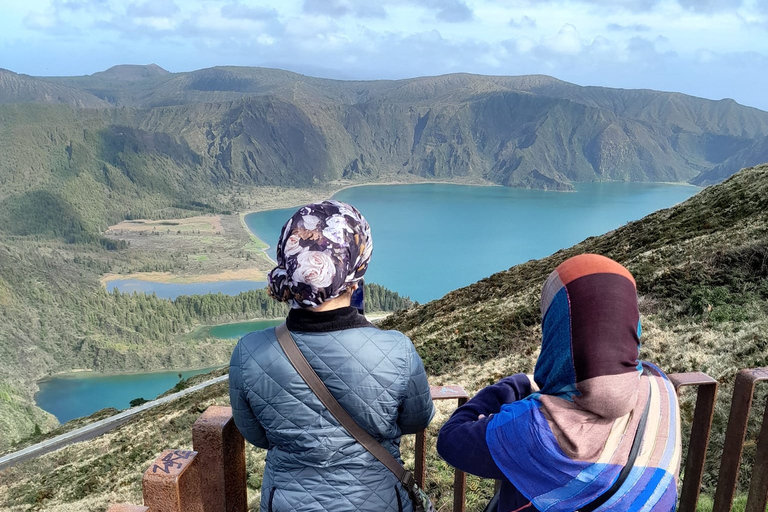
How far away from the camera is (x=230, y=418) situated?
1.95m

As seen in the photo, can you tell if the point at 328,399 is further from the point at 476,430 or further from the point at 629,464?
the point at 629,464

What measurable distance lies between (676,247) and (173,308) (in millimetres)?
112340

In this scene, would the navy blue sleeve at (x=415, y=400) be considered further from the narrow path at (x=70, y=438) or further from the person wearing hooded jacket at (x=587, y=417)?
the narrow path at (x=70, y=438)

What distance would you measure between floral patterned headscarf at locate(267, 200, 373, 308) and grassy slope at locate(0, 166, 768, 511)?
3788 millimetres

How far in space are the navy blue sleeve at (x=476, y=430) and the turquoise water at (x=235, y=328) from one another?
10706cm

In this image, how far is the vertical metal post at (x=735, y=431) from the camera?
7.72ft

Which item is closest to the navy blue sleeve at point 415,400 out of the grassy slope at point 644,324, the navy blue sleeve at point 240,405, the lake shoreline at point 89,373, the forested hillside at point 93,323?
the navy blue sleeve at point 240,405

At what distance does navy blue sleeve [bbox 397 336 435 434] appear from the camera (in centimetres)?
209

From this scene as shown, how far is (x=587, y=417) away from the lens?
1.62m

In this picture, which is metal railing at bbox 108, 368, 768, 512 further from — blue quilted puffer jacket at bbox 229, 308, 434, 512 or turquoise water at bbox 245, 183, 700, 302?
turquoise water at bbox 245, 183, 700, 302

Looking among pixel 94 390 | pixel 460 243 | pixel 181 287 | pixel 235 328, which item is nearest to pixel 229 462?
pixel 94 390

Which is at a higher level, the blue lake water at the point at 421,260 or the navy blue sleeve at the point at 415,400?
the navy blue sleeve at the point at 415,400

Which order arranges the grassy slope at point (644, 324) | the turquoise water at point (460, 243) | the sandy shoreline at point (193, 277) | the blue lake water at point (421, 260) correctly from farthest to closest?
the sandy shoreline at point (193, 277) → the turquoise water at point (460, 243) → the blue lake water at point (421, 260) → the grassy slope at point (644, 324)

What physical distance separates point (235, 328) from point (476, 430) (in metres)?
114
